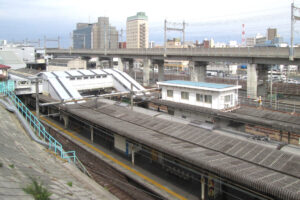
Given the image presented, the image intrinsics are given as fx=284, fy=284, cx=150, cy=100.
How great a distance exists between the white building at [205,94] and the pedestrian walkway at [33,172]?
12.0 metres

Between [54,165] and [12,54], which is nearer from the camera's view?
[54,165]

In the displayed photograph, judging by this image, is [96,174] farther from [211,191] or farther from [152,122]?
[211,191]

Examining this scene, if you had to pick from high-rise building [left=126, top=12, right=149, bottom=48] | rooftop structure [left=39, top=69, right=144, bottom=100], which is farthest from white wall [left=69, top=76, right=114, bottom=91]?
high-rise building [left=126, top=12, right=149, bottom=48]

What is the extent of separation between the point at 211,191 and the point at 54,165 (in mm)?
6121

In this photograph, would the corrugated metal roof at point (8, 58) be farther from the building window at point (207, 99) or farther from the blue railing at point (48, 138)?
the building window at point (207, 99)

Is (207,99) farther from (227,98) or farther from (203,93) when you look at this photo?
Result: (227,98)

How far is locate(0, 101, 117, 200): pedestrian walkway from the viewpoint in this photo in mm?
7402

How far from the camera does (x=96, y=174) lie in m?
13.5

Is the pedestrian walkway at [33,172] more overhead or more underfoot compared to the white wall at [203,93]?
more underfoot

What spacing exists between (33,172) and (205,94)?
14314 mm

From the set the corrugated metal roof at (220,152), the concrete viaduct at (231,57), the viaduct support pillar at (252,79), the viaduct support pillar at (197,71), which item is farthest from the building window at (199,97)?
the viaduct support pillar at (197,71)

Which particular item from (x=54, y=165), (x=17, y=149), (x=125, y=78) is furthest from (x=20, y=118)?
(x=125, y=78)

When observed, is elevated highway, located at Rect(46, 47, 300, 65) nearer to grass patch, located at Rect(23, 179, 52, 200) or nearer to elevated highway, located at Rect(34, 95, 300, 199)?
elevated highway, located at Rect(34, 95, 300, 199)

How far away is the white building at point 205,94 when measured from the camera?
20.0 meters
